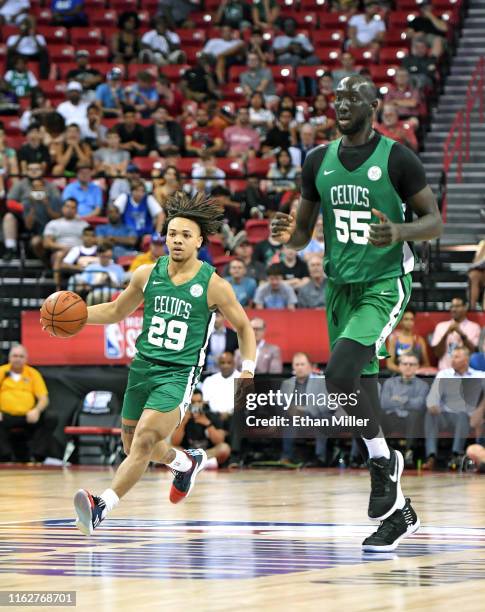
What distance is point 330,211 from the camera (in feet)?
26.0

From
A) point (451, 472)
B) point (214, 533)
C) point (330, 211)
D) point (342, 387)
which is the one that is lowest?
point (451, 472)

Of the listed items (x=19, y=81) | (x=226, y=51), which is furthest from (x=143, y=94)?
(x=19, y=81)

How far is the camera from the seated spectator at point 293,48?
24703mm

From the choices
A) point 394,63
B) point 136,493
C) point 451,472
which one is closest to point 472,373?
point 451,472

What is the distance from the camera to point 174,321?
8.64 m

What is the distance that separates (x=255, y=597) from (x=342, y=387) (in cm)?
210

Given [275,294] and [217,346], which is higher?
[275,294]

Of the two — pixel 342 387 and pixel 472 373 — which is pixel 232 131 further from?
pixel 342 387

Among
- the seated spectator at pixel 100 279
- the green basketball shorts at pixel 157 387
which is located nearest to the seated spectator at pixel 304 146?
the seated spectator at pixel 100 279

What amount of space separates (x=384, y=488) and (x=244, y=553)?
0.95 metres

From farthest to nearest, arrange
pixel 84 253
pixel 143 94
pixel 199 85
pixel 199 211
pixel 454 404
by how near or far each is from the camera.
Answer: pixel 199 85 → pixel 143 94 → pixel 84 253 → pixel 454 404 → pixel 199 211

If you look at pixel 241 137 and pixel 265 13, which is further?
pixel 265 13

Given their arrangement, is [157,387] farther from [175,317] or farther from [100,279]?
[100,279]

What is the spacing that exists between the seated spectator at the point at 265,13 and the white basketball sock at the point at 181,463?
17357mm
